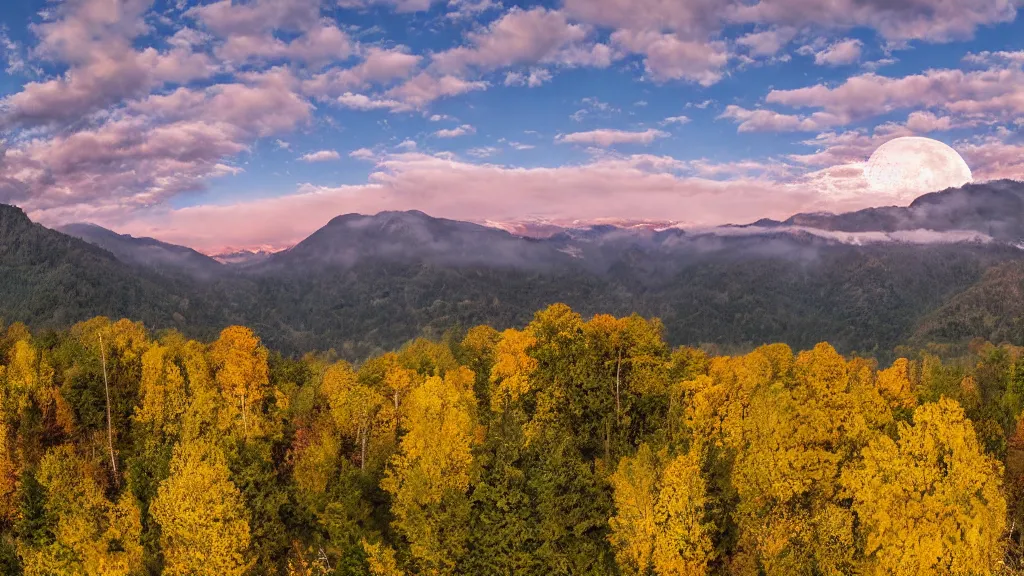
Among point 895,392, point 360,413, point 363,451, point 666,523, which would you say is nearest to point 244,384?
point 360,413

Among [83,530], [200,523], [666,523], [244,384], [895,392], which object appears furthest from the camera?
[244,384]

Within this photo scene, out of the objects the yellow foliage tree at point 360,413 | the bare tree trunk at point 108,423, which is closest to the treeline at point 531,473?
the yellow foliage tree at point 360,413

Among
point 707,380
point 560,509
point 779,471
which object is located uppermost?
point 707,380

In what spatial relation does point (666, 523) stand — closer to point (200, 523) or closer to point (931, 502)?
point (931, 502)

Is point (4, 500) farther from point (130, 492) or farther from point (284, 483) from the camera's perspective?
point (284, 483)

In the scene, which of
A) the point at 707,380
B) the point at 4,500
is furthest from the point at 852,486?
the point at 4,500

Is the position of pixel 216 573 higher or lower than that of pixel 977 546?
lower
